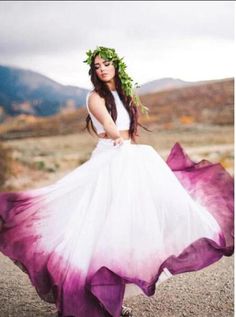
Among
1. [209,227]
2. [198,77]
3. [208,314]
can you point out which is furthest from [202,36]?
[208,314]

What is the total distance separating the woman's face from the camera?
313 cm

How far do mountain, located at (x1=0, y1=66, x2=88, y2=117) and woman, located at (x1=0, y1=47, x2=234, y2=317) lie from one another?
276 mm

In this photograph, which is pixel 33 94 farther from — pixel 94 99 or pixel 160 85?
pixel 160 85

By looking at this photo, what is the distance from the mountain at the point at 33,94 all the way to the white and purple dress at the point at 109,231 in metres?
0.39

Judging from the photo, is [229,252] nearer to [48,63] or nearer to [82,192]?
[82,192]

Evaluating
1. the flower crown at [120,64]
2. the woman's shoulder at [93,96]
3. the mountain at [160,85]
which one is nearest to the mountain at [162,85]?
the mountain at [160,85]

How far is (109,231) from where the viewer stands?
115 inches

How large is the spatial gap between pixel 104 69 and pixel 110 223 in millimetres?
804

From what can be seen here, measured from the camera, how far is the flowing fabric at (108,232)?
288cm

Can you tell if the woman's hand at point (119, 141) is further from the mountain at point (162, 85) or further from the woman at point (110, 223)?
the mountain at point (162, 85)

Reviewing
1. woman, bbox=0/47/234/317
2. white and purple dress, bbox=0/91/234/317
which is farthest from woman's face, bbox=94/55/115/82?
white and purple dress, bbox=0/91/234/317

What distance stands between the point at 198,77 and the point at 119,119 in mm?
827

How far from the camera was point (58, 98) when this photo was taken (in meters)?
3.51

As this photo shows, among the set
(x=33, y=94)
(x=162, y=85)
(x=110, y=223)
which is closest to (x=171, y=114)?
(x=162, y=85)
